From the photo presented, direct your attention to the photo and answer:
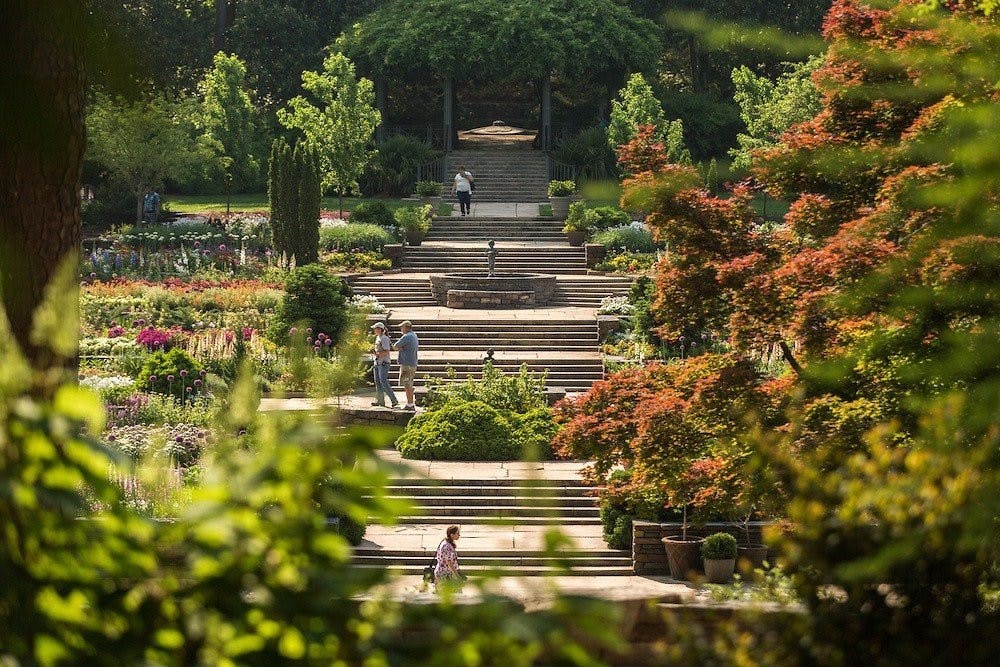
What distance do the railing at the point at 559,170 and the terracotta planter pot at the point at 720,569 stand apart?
1273 inches

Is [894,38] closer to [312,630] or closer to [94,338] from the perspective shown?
[312,630]

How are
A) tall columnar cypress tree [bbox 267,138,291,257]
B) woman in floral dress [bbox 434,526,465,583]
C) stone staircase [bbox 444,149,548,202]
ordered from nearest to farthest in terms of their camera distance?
woman in floral dress [bbox 434,526,465,583] < tall columnar cypress tree [bbox 267,138,291,257] < stone staircase [bbox 444,149,548,202]

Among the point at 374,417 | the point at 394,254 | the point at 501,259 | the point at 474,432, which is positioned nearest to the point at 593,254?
the point at 501,259

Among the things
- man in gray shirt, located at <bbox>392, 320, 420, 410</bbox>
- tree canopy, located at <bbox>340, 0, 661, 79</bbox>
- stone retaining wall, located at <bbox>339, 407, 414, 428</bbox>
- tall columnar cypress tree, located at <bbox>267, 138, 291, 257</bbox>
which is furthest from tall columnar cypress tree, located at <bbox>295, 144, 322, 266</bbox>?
tree canopy, located at <bbox>340, 0, 661, 79</bbox>

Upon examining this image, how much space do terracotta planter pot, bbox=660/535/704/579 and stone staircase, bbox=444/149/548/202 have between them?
30001 millimetres

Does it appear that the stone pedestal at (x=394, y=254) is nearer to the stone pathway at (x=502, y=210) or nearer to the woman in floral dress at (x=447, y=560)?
the stone pathway at (x=502, y=210)

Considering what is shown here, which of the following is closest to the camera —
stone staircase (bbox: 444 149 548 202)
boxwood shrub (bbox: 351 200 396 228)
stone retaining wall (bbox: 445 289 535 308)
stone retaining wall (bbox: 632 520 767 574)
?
stone retaining wall (bbox: 632 520 767 574)

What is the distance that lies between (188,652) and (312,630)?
0.84ft

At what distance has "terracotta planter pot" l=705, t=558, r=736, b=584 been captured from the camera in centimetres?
1622

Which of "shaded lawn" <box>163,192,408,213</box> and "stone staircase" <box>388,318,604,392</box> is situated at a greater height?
"shaded lawn" <box>163,192,408,213</box>

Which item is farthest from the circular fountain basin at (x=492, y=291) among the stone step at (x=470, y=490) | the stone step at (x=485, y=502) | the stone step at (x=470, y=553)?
the stone step at (x=470, y=553)

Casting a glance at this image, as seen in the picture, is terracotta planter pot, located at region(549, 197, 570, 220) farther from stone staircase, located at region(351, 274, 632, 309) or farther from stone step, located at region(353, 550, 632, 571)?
stone step, located at region(353, 550, 632, 571)

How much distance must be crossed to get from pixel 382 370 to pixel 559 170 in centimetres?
2663

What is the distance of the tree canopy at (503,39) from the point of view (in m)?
49.4
